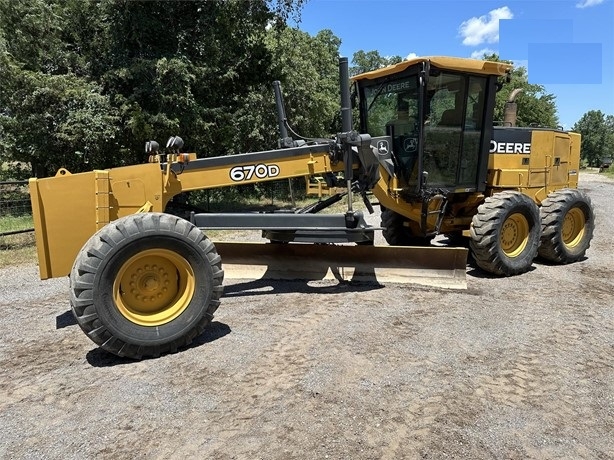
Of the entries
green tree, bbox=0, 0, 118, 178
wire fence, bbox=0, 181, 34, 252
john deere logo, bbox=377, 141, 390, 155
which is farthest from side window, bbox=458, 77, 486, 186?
green tree, bbox=0, 0, 118, 178

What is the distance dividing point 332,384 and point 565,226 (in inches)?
223

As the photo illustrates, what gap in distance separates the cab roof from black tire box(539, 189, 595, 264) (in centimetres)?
205

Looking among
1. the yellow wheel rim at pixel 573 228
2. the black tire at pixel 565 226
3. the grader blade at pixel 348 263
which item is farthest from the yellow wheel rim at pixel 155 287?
the yellow wheel rim at pixel 573 228

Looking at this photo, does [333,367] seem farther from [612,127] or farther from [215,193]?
[612,127]

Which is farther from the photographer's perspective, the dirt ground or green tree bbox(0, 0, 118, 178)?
green tree bbox(0, 0, 118, 178)

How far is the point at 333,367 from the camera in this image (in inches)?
150

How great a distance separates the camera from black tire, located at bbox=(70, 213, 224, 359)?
149 inches

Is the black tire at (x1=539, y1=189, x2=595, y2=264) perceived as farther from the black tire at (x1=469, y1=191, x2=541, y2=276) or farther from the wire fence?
the wire fence

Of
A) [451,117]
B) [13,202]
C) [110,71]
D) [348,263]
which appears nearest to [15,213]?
[13,202]

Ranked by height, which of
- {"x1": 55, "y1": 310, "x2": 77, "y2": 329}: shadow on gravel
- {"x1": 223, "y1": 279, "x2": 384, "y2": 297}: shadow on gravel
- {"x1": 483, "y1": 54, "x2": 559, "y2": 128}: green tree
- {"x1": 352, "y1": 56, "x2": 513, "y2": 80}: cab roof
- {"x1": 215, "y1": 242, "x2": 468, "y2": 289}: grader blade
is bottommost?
{"x1": 55, "y1": 310, "x2": 77, "y2": 329}: shadow on gravel

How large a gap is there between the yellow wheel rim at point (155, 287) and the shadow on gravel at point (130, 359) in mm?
321

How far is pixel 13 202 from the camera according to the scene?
966 centimetres

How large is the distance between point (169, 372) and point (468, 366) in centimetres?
228

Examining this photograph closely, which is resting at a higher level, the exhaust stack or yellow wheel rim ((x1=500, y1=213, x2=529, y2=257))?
the exhaust stack
